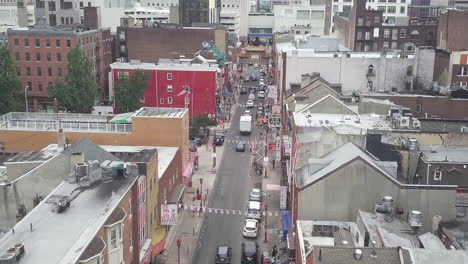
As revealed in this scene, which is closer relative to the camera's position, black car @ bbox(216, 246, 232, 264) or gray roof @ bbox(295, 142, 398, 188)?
gray roof @ bbox(295, 142, 398, 188)

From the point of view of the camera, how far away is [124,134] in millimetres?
59094

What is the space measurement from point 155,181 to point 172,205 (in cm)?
316

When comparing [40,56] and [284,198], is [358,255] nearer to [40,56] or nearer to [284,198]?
[284,198]

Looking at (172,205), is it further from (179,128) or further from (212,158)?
(212,158)

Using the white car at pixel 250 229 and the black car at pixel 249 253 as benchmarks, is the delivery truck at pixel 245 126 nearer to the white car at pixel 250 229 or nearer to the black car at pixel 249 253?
the white car at pixel 250 229

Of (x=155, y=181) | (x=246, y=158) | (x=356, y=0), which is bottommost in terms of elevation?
(x=246, y=158)

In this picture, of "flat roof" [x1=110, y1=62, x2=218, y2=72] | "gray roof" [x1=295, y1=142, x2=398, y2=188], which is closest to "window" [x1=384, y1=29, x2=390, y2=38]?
"flat roof" [x1=110, y1=62, x2=218, y2=72]

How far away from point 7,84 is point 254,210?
43393 millimetres

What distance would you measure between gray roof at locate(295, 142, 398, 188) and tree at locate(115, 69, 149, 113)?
49511 mm

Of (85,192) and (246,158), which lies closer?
(85,192)

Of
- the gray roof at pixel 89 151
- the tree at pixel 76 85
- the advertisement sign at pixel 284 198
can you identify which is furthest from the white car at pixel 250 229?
the tree at pixel 76 85

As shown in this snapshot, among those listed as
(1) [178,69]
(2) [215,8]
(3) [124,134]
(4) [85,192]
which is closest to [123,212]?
(4) [85,192]

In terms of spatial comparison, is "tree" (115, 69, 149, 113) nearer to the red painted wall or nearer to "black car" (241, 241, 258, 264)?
the red painted wall

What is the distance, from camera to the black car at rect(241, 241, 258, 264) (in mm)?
48594
